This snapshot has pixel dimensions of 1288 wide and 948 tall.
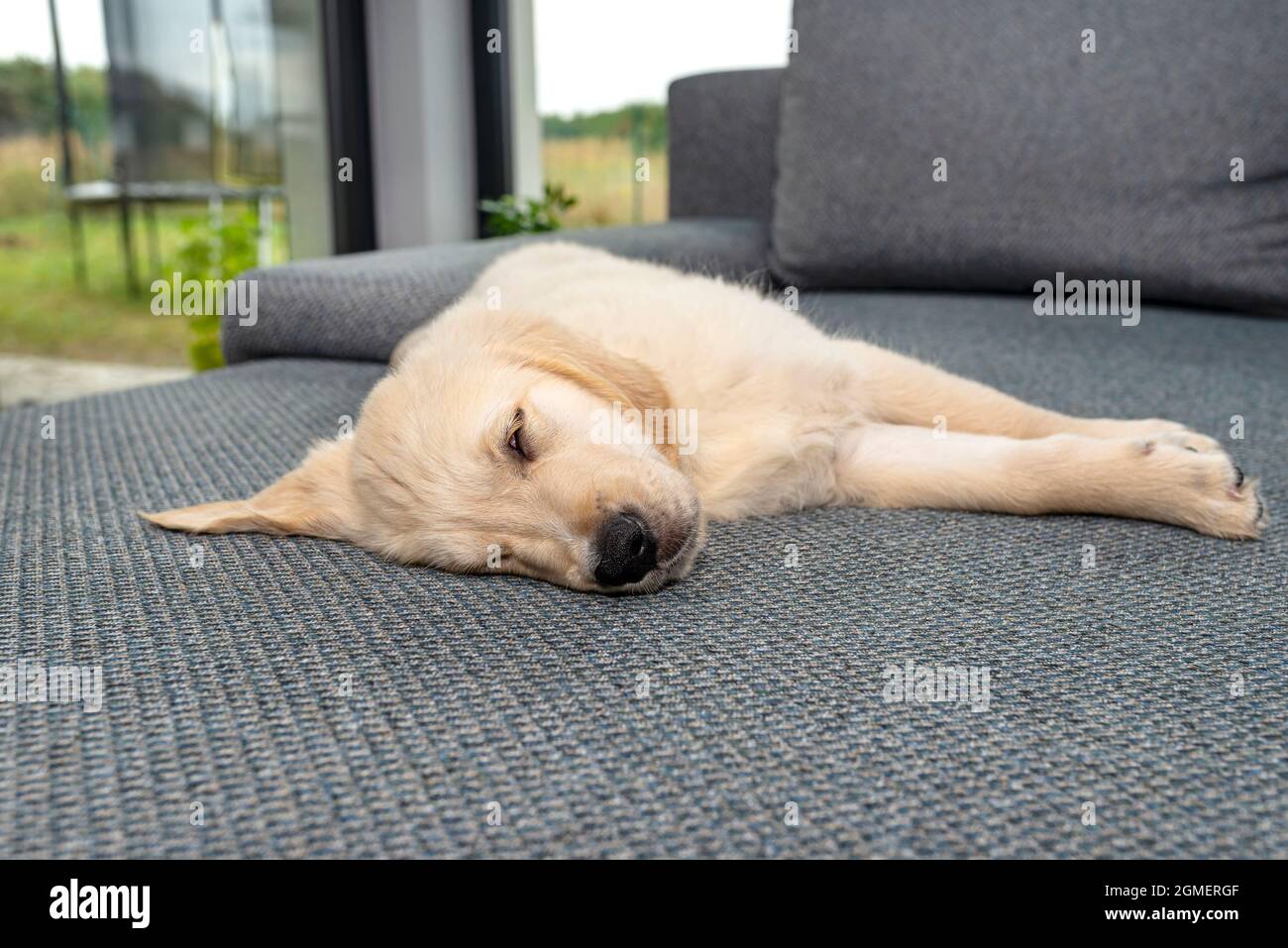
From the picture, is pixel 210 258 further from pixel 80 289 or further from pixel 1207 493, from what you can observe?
pixel 1207 493

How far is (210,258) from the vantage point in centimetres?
472

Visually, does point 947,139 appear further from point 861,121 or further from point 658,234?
point 658,234

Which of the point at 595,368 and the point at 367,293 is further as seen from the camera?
the point at 367,293

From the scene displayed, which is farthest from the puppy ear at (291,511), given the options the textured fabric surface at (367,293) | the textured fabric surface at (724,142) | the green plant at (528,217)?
the green plant at (528,217)

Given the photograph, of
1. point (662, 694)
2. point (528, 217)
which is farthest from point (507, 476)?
point (528, 217)

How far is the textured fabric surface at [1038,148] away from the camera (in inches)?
113

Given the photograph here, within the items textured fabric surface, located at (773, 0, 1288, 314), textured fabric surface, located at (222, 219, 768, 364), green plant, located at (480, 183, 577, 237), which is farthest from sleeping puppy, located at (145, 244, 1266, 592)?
green plant, located at (480, 183, 577, 237)

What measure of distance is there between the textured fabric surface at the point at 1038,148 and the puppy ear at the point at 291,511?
7.20 feet

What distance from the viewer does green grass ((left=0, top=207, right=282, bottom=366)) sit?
4246mm

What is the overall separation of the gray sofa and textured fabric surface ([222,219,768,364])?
0.98 meters

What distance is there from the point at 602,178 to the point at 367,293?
124 inches

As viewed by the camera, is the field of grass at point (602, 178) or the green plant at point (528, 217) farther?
the field of grass at point (602, 178)

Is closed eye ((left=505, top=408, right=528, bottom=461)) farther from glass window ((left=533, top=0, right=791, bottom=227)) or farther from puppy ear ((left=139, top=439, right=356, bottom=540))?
glass window ((left=533, top=0, right=791, bottom=227))

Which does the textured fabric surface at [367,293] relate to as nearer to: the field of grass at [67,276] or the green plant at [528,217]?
the green plant at [528,217]
